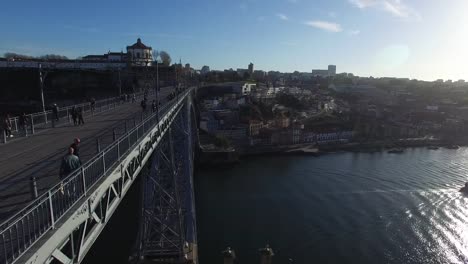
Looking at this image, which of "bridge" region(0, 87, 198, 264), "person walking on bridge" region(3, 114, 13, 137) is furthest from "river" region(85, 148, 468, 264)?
"person walking on bridge" region(3, 114, 13, 137)

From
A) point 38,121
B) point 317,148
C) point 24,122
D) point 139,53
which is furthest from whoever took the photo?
point 139,53

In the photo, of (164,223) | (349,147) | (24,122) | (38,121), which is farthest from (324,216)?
(349,147)

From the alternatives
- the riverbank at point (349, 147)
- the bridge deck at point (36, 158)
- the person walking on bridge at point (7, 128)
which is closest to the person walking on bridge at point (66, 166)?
the bridge deck at point (36, 158)

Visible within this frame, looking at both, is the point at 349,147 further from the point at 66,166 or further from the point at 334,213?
the point at 66,166

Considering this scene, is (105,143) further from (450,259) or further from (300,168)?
(300,168)

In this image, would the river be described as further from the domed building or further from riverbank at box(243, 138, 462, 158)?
the domed building

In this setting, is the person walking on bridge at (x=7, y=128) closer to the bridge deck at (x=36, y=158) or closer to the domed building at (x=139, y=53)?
the bridge deck at (x=36, y=158)

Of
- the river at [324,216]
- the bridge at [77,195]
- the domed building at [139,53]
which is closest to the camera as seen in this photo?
the bridge at [77,195]
